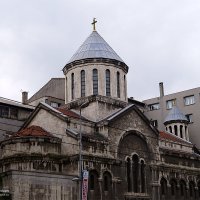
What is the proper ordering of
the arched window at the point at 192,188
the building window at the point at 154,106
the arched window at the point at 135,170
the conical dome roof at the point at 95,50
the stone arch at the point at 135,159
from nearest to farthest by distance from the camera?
→ 1. the stone arch at the point at 135,159
2. the arched window at the point at 135,170
3. the conical dome roof at the point at 95,50
4. the arched window at the point at 192,188
5. the building window at the point at 154,106

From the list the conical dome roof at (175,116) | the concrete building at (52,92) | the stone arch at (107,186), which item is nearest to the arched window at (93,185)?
the stone arch at (107,186)

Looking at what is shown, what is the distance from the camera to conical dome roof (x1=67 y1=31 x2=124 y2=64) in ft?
160

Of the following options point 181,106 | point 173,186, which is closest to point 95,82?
point 173,186

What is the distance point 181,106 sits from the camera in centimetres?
7194

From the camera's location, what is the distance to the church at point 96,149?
36691 mm

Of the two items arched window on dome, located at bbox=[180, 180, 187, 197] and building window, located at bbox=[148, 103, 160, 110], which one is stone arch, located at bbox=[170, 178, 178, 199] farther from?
building window, located at bbox=[148, 103, 160, 110]

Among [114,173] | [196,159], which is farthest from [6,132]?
[196,159]

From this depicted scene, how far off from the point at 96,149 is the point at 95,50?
13.2 metres

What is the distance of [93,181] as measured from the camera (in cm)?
3994

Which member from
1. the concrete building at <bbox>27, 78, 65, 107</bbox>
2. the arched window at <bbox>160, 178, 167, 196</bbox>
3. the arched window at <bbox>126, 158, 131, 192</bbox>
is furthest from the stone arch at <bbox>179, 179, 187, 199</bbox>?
the concrete building at <bbox>27, 78, 65, 107</bbox>

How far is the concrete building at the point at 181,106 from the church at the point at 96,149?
15.7 m

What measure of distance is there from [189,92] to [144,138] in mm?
27129

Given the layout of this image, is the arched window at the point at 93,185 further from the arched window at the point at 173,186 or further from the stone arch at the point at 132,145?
the arched window at the point at 173,186

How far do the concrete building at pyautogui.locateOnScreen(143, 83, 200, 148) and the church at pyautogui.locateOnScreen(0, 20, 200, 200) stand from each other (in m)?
15.7
